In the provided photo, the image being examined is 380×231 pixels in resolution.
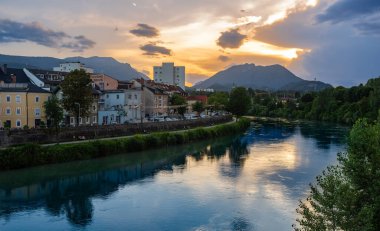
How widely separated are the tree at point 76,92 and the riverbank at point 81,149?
220 inches

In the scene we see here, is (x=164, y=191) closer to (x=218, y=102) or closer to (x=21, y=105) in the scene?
(x=21, y=105)

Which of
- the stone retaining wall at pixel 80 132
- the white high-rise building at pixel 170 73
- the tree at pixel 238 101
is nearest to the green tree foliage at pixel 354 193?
the stone retaining wall at pixel 80 132

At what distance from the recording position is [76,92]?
43625mm

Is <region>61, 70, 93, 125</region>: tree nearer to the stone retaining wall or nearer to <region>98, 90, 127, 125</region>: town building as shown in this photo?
the stone retaining wall

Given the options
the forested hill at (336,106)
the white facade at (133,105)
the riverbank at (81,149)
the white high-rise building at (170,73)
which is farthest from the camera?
the white high-rise building at (170,73)

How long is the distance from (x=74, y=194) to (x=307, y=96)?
10737 cm

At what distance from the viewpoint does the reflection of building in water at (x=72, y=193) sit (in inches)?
928

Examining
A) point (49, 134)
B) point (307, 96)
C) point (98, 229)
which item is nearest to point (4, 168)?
point (49, 134)

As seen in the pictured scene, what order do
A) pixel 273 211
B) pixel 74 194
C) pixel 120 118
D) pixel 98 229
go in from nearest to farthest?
pixel 98 229
pixel 273 211
pixel 74 194
pixel 120 118

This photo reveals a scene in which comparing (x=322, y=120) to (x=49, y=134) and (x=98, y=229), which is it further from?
(x=98, y=229)

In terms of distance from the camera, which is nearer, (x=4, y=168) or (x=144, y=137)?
(x=4, y=168)

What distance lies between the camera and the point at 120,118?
55.9m

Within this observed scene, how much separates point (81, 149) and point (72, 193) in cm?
1045

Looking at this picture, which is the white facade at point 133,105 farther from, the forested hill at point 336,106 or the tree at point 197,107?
the forested hill at point 336,106
